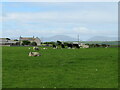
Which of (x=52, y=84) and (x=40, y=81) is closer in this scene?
(x=52, y=84)

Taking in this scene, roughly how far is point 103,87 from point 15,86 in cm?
387

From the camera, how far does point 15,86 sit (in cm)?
1002

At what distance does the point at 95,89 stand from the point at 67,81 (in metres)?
2.07

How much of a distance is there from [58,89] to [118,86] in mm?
2743

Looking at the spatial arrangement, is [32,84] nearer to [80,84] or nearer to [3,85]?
[3,85]

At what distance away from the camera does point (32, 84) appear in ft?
34.2

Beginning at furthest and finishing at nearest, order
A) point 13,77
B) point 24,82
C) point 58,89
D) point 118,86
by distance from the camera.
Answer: point 13,77, point 24,82, point 118,86, point 58,89

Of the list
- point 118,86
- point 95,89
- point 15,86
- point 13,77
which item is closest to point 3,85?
point 15,86

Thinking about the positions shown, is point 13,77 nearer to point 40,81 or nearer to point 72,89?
point 40,81

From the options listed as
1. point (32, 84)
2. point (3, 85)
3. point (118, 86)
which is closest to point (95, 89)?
point (118, 86)

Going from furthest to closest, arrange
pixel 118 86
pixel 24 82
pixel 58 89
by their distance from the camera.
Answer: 1. pixel 24 82
2. pixel 118 86
3. pixel 58 89

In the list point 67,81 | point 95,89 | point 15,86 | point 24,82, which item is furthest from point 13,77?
point 95,89

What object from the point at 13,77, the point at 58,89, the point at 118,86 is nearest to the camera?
the point at 58,89

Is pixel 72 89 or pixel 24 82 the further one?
pixel 24 82
